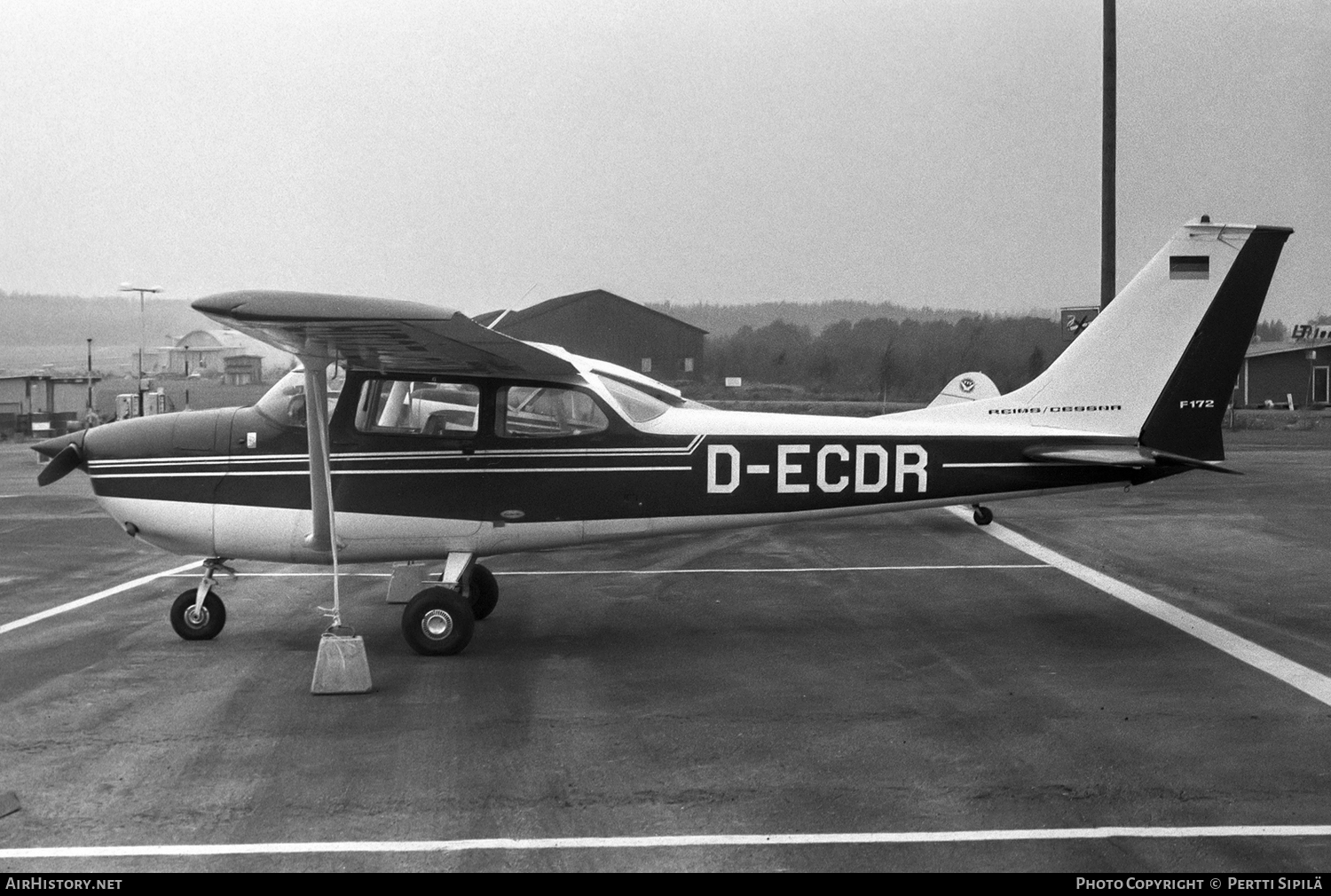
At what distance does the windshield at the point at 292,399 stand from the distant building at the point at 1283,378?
45948 mm

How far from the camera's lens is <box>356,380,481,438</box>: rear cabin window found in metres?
8.99

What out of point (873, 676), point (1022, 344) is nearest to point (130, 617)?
point (873, 676)

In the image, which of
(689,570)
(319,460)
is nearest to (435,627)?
(319,460)

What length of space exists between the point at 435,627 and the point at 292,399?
6.66 feet

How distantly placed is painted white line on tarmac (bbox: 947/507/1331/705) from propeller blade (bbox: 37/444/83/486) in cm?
821

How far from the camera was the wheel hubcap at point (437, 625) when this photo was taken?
8562 millimetres

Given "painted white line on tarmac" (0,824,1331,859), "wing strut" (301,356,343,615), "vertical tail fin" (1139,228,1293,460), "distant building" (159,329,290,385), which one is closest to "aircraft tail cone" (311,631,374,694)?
"wing strut" (301,356,343,615)

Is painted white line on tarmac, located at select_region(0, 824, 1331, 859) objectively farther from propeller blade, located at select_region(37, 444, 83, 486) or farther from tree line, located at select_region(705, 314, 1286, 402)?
tree line, located at select_region(705, 314, 1286, 402)

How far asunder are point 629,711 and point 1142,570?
22.3ft

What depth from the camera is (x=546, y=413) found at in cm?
905

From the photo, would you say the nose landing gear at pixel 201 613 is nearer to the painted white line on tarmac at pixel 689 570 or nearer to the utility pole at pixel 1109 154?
the painted white line on tarmac at pixel 689 570

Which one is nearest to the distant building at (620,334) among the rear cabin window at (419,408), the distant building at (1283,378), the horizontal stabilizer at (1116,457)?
the rear cabin window at (419,408)

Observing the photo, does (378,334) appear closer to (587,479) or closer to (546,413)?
(546,413)

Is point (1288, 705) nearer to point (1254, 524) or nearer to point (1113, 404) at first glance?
point (1113, 404)
